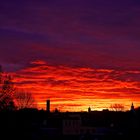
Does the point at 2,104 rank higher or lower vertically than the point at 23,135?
higher

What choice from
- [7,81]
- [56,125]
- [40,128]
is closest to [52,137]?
[40,128]

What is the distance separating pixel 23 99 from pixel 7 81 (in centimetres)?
4192

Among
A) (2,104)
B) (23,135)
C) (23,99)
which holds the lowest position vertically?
(23,135)

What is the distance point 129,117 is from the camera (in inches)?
3878

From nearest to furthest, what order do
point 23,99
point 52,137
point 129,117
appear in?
point 52,137
point 129,117
point 23,99

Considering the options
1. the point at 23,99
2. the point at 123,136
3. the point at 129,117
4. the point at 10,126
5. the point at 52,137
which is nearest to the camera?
the point at 10,126

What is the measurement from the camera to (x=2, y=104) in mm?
66188

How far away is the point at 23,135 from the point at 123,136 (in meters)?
17.4

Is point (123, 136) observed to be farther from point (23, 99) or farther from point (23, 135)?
point (23, 99)

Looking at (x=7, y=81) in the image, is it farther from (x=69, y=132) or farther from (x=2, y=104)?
(x=69, y=132)

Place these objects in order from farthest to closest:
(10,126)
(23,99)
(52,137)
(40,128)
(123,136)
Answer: (23,99) → (40,128) → (52,137) → (123,136) → (10,126)

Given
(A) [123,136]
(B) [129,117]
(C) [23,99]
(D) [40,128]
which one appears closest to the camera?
(A) [123,136]

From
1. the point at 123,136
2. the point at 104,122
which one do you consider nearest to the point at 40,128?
the point at 104,122

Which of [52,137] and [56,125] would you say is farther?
[56,125]
